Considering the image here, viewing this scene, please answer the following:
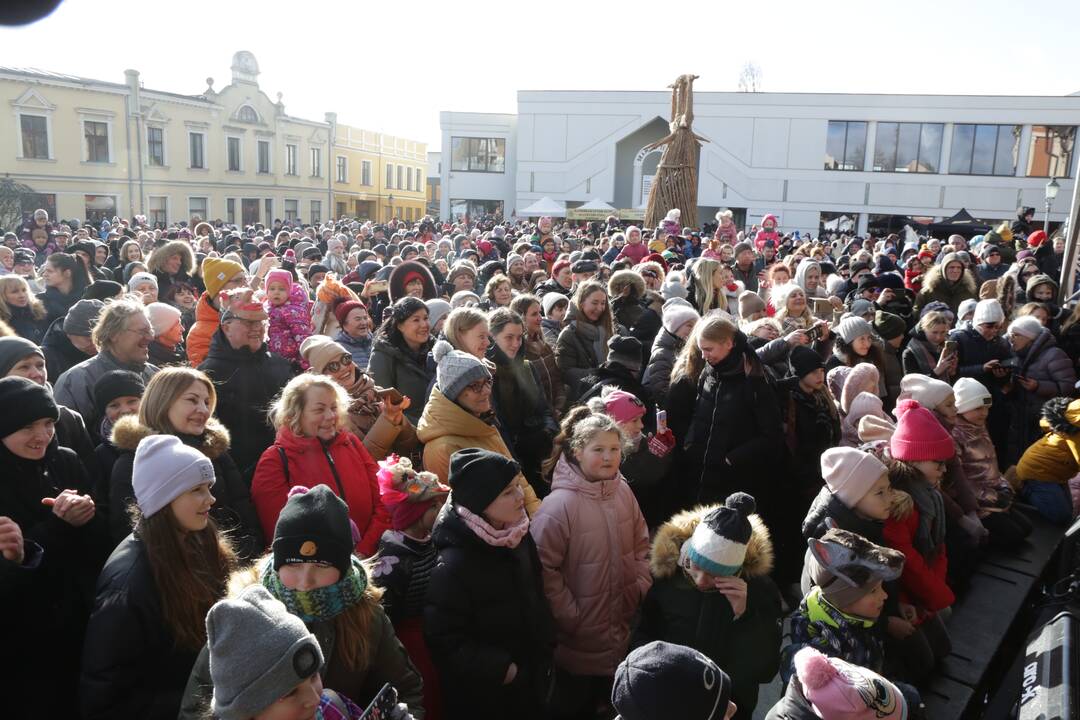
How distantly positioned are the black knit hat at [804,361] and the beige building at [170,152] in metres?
37.2

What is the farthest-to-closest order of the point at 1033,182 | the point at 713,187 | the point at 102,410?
the point at 713,187 < the point at 1033,182 < the point at 102,410

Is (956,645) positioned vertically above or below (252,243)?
below

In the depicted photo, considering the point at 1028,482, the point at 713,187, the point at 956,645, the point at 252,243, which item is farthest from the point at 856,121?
the point at 956,645

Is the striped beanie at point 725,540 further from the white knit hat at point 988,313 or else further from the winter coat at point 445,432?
the white knit hat at point 988,313

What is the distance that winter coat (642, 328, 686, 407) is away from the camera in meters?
5.39

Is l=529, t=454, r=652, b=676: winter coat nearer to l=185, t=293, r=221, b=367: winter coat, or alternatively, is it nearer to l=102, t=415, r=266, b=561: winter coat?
l=102, t=415, r=266, b=561: winter coat

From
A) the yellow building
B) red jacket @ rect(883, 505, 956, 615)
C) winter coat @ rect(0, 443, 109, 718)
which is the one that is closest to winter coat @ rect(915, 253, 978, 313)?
red jacket @ rect(883, 505, 956, 615)

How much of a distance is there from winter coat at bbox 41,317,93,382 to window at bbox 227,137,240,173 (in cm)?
4189

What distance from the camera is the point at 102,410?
375 centimetres

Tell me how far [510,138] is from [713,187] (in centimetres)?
1276

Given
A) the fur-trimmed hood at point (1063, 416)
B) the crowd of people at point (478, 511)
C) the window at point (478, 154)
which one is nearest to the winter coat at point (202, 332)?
the crowd of people at point (478, 511)

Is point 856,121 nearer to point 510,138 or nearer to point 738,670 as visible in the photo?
point 510,138

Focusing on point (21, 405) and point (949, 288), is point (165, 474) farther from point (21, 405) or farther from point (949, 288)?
point (949, 288)

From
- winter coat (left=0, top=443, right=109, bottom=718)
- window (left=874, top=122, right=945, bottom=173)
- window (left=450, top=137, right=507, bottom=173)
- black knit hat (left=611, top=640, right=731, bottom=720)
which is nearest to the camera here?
black knit hat (left=611, top=640, right=731, bottom=720)
